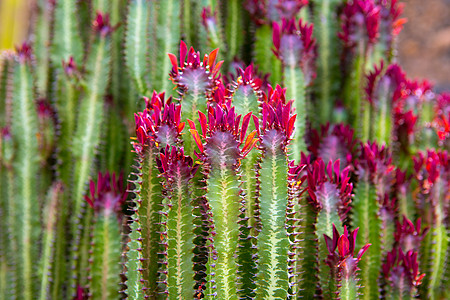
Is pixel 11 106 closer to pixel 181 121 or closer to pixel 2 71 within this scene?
pixel 2 71

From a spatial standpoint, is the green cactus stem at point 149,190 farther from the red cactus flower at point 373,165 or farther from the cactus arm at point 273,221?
the red cactus flower at point 373,165

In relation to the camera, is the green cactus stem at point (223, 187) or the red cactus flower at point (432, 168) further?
the red cactus flower at point (432, 168)

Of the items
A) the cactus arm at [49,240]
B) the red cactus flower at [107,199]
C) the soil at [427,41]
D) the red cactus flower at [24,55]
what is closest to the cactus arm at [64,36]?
the red cactus flower at [24,55]

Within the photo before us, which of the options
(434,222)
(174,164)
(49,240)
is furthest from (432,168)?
(49,240)

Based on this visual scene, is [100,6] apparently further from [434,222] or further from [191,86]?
[434,222]

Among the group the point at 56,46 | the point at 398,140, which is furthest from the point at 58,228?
the point at 398,140

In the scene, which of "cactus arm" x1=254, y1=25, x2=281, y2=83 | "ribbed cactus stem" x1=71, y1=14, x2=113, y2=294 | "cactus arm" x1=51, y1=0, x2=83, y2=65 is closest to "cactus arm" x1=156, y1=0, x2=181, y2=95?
"ribbed cactus stem" x1=71, y1=14, x2=113, y2=294

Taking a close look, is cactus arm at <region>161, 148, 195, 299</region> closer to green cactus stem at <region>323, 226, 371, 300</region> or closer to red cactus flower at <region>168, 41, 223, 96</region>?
red cactus flower at <region>168, 41, 223, 96</region>
